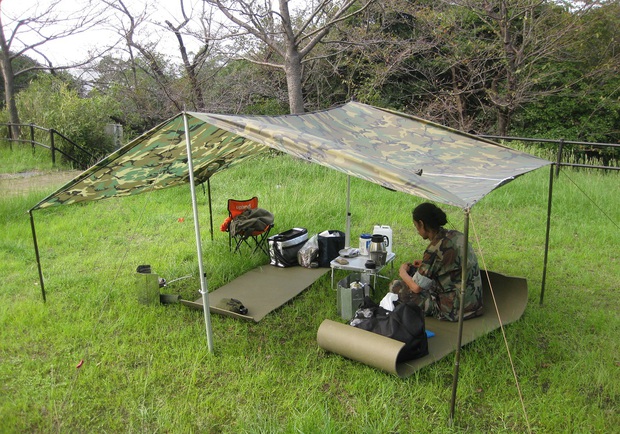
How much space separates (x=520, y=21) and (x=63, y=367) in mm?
12269

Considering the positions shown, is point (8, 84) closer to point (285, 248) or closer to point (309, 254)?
point (285, 248)

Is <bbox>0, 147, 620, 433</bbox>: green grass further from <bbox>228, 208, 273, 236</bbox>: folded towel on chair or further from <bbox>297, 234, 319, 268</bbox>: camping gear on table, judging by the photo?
<bbox>297, 234, 319, 268</bbox>: camping gear on table

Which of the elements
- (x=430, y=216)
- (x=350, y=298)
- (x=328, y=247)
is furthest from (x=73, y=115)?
(x=430, y=216)

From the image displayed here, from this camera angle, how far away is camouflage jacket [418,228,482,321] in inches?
133

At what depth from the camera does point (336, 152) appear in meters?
2.69

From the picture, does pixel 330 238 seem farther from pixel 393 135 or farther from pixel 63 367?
pixel 63 367

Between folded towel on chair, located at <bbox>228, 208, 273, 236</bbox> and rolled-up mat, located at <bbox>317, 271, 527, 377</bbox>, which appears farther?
folded towel on chair, located at <bbox>228, 208, 273, 236</bbox>

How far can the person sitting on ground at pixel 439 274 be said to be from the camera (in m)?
3.38

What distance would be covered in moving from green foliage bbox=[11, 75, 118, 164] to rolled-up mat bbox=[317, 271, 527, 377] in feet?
32.6

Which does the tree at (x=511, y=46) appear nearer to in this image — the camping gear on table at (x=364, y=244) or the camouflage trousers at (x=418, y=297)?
the camping gear on table at (x=364, y=244)

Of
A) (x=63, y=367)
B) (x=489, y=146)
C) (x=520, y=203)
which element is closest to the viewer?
(x=63, y=367)

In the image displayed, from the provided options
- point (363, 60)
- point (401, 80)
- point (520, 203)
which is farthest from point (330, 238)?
point (401, 80)

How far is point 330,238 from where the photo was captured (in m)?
4.92

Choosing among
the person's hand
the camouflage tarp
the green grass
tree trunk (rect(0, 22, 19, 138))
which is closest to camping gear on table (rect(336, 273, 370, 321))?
the green grass
